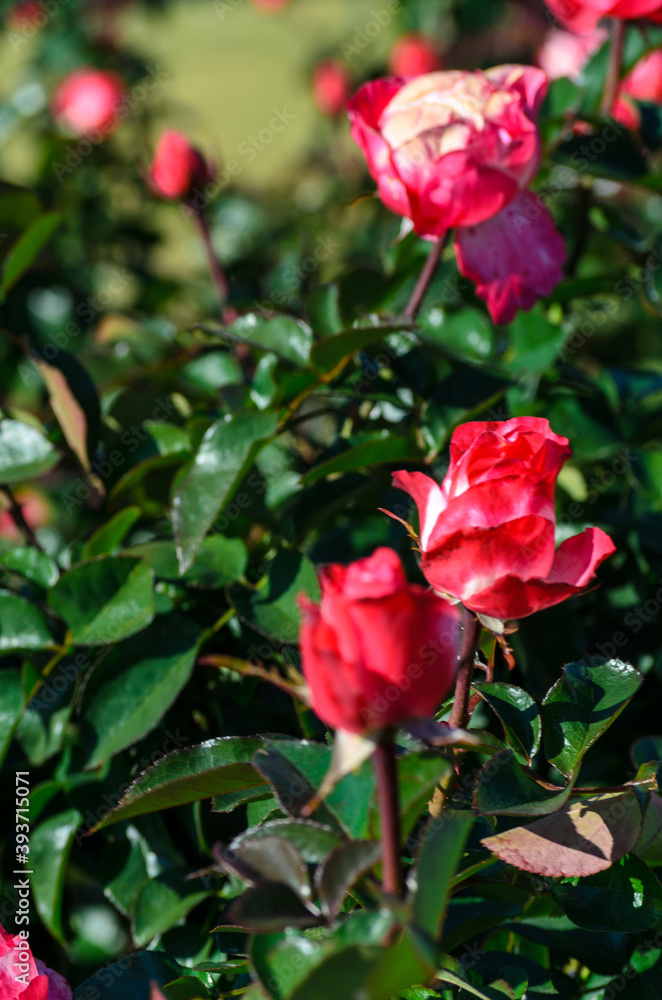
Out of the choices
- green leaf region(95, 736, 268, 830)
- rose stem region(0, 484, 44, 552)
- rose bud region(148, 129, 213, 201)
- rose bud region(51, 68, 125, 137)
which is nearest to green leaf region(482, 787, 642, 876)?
green leaf region(95, 736, 268, 830)

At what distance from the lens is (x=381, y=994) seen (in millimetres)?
296

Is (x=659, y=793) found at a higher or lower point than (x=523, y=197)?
lower

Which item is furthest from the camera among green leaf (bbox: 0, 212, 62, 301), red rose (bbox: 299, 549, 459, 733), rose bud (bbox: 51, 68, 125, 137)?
rose bud (bbox: 51, 68, 125, 137)

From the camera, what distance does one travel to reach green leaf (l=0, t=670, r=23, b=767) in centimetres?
60

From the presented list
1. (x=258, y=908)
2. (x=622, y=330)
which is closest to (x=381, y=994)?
(x=258, y=908)

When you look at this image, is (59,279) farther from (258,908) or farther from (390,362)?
(258,908)

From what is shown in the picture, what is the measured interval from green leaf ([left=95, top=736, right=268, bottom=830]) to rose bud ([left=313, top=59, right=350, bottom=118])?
1828 millimetres

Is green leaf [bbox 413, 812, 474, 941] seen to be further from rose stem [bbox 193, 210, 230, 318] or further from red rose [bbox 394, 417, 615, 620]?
rose stem [bbox 193, 210, 230, 318]

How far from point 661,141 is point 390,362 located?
1.34ft

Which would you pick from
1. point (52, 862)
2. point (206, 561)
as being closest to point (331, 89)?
point (206, 561)

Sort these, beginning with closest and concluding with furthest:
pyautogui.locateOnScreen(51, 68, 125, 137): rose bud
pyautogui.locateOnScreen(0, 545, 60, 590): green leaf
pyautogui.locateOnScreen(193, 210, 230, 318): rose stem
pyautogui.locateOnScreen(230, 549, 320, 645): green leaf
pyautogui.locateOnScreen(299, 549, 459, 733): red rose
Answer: pyautogui.locateOnScreen(299, 549, 459, 733): red rose, pyautogui.locateOnScreen(230, 549, 320, 645): green leaf, pyautogui.locateOnScreen(0, 545, 60, 590): green leaf, pyautogui.locateOnScreen(193, 210, 230, 318): rose stem, pyautogui.locateOnScreen(51, 68, 125, 137): rose bud

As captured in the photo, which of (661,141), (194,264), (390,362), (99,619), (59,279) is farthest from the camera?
(194,264)

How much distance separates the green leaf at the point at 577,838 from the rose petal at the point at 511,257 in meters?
0.34

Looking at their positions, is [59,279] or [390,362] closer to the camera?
[390,362]
